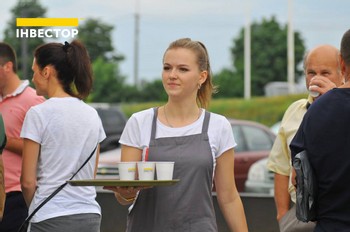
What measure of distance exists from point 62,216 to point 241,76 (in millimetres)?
79857

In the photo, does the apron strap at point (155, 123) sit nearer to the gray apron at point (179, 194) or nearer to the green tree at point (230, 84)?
the gray apron at point (179, 194)

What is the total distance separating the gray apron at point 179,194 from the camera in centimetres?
482

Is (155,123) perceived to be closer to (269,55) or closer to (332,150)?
(332,150)

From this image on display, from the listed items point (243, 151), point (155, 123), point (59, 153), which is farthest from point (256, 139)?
point (155, 123)

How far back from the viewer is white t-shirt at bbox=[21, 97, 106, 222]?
5.20 meters

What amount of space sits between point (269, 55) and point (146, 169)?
84334 mm

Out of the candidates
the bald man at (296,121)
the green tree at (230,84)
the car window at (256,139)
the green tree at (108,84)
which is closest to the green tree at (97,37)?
the green tree at (108,84)

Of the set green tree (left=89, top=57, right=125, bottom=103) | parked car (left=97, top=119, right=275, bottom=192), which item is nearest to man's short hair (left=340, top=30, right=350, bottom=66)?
parked car (left=97, top=119, right=275, bottom=192)

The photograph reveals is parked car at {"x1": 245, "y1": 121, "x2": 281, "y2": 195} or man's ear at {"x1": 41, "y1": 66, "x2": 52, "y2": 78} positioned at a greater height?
man's ear at {"x1": 41, "y1": 66, "x2": 52, "y2": 78}

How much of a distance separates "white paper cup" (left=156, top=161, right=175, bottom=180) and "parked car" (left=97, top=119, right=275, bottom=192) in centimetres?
1028

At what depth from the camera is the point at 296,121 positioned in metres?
5.78

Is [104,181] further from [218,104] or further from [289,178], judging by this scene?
[218,104]

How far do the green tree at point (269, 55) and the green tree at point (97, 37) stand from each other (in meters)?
12.3

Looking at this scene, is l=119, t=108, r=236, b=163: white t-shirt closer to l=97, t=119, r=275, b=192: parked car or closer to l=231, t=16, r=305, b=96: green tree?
l=97, t=119, r=275, b=192: parked car
